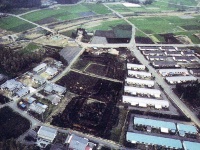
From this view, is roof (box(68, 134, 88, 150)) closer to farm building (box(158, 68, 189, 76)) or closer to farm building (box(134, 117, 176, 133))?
farm building (box(134, 117, 176, 133))

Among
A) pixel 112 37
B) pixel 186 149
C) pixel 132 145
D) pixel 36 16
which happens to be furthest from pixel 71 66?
pixel 36 16

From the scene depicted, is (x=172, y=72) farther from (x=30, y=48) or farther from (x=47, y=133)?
(x=30, y=48)

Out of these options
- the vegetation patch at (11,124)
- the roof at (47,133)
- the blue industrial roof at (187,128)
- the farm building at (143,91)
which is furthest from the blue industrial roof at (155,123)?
the vegetation patch at (11,124)

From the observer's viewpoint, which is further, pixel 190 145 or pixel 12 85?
pixel 12 85

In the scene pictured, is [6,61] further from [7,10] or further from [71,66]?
[7,10]

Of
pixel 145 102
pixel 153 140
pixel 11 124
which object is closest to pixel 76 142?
pixel 11 124
